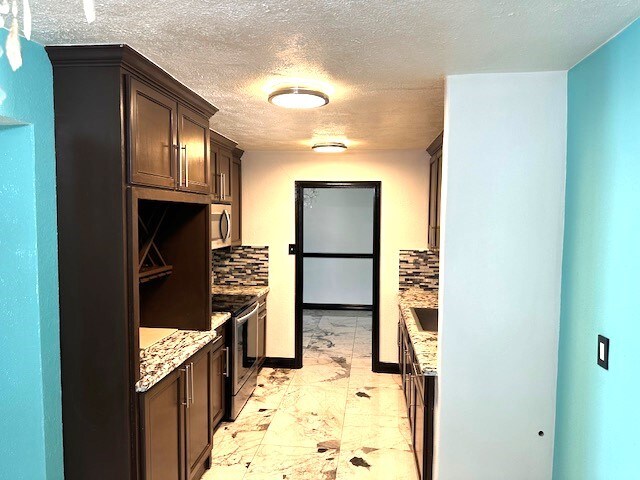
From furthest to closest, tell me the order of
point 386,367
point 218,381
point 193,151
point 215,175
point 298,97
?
point 386,367 < point 215,175 < point 218,381 < point 193,151 < point 298,97

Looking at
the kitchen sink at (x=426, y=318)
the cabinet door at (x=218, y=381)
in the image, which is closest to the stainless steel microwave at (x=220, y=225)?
the cabinet door at (x=218, y=381)

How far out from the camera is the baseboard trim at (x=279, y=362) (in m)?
4.82

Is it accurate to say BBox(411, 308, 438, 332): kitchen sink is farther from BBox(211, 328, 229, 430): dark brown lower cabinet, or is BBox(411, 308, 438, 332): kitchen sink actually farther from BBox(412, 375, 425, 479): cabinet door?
BBox(211, 328, 229, 430): dark brown lower cabinet

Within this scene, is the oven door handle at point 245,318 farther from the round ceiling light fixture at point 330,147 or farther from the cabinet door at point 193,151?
the round ceiling light fixture at point 330,147

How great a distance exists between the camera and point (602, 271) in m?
1.75

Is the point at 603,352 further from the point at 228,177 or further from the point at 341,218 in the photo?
the point at 341,218

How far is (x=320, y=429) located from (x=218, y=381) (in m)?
0.87

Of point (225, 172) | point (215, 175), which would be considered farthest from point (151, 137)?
point (225, 172)

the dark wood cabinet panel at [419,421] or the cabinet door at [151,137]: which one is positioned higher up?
the cabinet door at [151,137]

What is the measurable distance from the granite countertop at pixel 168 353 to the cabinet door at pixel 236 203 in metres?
1.65

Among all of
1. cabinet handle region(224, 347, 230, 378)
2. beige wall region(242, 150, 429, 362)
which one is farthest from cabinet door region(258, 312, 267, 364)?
cabinet handle region(224, 347, 230, 378)

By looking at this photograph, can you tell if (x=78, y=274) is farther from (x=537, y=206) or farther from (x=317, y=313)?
(x=317, y=313)

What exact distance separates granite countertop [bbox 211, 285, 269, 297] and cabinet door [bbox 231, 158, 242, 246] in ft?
1.48

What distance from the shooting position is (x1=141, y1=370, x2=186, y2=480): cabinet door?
6.85 feet
